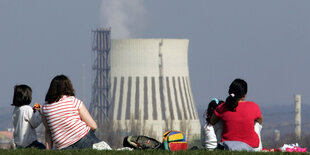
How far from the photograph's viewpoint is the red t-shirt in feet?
34.7

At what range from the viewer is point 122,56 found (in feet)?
285

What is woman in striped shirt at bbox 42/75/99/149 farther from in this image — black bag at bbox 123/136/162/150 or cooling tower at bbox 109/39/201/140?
cooling tower at bbox 109/39/201/140

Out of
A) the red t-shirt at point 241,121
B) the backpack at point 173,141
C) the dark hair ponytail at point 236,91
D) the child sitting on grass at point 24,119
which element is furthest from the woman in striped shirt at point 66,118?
the dark hair ponytail at point 236,91

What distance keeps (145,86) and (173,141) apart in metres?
80.6

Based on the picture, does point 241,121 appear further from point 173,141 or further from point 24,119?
point 24,119

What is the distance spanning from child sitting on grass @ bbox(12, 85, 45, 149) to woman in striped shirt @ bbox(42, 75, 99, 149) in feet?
1.26

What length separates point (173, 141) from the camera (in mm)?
11492

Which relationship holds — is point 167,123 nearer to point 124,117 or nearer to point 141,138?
point 124,117

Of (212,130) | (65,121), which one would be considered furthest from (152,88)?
(65,121)

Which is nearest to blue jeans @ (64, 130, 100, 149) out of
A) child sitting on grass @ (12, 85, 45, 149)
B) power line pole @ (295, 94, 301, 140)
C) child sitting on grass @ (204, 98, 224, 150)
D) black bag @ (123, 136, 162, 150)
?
child sitting on grass @ (12, 85, 45, 149)

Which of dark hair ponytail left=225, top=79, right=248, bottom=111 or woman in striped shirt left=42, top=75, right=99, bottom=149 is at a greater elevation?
dark hair ponytail left=225, top=79, right=248, bottom=111

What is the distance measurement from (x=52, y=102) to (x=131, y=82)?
261 ft

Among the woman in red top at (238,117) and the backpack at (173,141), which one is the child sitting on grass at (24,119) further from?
the woman in red top at (238,117)

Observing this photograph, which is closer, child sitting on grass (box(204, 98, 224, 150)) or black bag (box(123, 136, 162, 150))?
child sitting on grass (box(204, 98, 224, 150))
